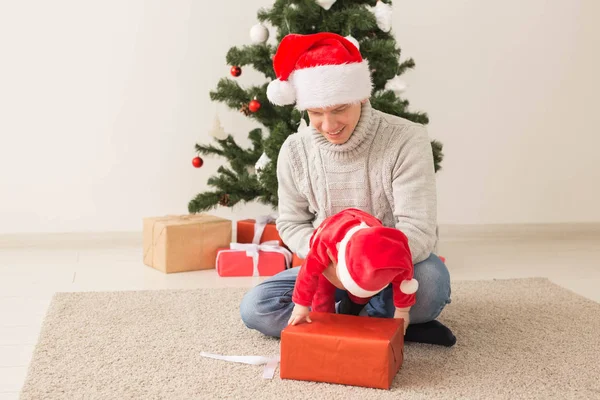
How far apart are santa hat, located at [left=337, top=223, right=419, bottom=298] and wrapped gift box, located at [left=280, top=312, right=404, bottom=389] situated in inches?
4.1

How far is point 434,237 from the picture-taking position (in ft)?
5.42

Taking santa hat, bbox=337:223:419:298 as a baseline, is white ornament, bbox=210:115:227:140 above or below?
above

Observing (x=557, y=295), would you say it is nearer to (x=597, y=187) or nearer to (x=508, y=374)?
(x=508, y=374)

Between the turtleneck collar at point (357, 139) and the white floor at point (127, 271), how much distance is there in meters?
0.84

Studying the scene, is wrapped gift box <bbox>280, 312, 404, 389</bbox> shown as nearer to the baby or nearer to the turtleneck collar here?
the baby

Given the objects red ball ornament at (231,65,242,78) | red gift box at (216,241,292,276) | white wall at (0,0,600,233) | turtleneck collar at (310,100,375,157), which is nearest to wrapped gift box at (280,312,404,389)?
turtleneck collar at (310,100,375,157)

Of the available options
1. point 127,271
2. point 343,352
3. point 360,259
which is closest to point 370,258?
point 360,259

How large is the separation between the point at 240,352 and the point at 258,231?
1.07m

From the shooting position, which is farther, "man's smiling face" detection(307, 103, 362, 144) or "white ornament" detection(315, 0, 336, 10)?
"white ornament" detection(315, 0, 336, 10)

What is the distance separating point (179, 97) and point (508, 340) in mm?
1858

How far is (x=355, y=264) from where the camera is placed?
1352 mm

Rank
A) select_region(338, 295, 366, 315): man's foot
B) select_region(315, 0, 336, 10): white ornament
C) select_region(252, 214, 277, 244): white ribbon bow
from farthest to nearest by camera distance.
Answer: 1. select_region(252, 214, 277, 244): white ribbon bow
2. select_region(315, 0, 336, 10): white ornament
3. select_region(338, 295, 366, 315): man's foot

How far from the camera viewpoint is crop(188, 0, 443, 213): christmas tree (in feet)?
8.10

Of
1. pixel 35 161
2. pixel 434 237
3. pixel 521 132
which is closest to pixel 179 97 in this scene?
pixel 35 161
